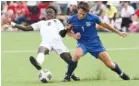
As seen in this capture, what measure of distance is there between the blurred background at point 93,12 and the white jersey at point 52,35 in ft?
54.0

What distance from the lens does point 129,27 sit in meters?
31.6

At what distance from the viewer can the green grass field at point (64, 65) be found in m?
13.8

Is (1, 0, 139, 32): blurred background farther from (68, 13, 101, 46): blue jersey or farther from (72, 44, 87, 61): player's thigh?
(72, 44, 87, 61): player's thigh

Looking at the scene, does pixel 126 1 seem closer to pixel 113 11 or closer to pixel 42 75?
pixel 113 11

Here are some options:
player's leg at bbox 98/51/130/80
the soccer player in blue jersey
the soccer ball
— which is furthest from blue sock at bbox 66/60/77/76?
player's leg at bbox 98/51/130/80

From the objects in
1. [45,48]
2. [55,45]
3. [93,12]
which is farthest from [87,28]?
[93,12]

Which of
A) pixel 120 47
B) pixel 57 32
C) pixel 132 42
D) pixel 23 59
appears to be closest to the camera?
pixel 57 32

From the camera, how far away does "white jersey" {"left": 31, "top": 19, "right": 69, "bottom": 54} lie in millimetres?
14500

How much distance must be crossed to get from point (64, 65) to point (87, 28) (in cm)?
385

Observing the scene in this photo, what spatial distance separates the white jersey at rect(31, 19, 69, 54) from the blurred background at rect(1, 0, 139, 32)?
1646 cm

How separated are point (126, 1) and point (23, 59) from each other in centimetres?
1372

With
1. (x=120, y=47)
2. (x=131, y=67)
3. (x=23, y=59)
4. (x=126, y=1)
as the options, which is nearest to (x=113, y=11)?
(x=126, y=1)

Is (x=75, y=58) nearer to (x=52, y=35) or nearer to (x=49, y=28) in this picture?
(x=52, y=35)

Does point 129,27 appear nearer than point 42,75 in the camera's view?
No
